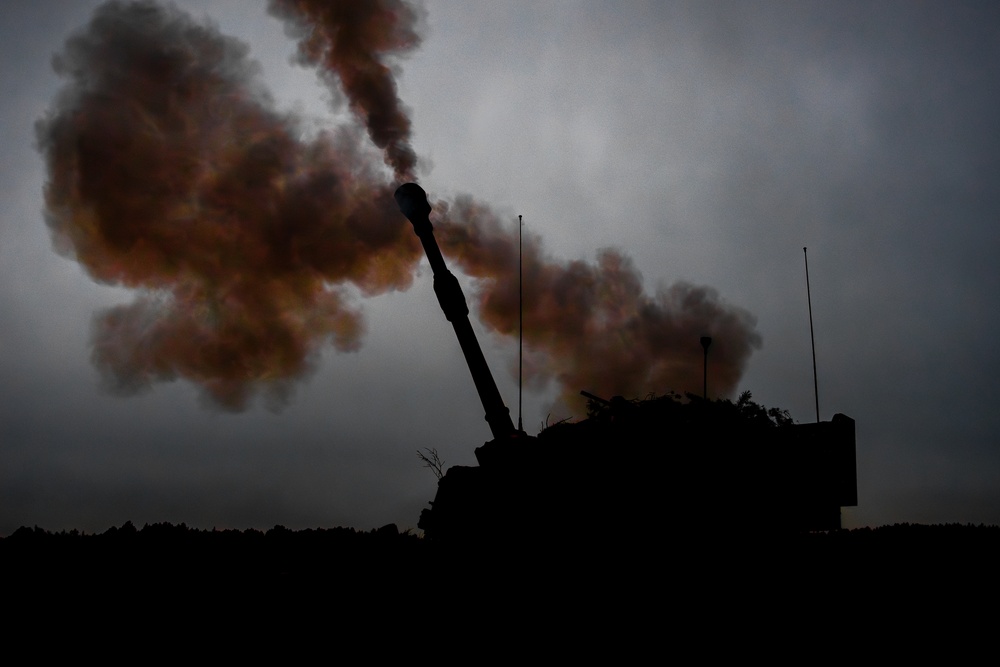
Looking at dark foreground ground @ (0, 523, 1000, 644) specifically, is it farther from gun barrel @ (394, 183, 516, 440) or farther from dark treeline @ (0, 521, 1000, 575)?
gun barrel @ (394, 183, 516, 440)

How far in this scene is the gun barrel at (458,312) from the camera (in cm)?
1246

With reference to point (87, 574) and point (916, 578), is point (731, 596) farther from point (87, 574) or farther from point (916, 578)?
point (87, 574)

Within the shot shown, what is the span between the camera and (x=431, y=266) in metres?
13.9

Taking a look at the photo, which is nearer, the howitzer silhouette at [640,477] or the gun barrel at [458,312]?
the howitzer silhouette at [640,477]

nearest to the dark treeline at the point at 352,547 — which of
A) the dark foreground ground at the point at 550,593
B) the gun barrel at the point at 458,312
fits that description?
the dark foreground ground at the point at 550,593

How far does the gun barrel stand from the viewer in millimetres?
12461

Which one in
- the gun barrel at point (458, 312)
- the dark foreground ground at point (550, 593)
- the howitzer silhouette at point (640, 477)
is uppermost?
the gun barrel at point (458, 312)

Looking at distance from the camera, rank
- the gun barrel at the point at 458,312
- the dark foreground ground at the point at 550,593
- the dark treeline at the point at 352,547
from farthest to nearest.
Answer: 1. the gun barrel at the point at 458,312
2. the dark treeline at the point at 352,547
3. the dark foreground ground at the point at 550,593

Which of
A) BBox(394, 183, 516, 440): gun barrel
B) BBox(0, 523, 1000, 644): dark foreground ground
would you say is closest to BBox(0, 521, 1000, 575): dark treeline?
BBox(0, 523, 1000, 644): dark foreground ground

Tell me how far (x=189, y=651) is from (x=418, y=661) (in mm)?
2863

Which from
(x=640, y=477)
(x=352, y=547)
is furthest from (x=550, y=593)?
(x=352, y=547)

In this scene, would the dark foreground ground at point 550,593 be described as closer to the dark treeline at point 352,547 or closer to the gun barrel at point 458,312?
the dark treeline at point 352,547

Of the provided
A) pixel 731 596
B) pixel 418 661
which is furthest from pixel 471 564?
pixel 731 596

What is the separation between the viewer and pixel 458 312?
13.4 m
